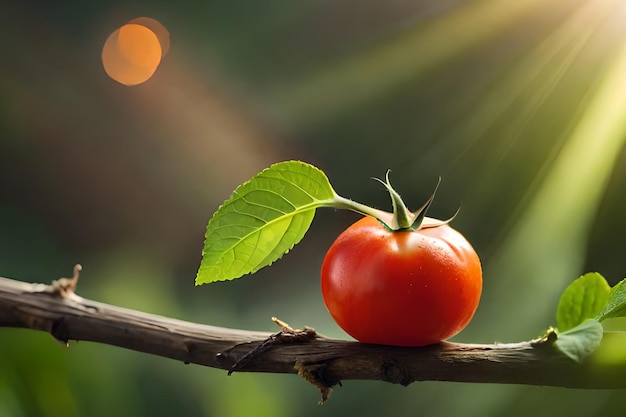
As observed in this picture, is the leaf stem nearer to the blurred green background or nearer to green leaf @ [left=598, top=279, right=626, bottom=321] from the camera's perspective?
green leaf @ [left=598, top=279, right=626, bottom=321]

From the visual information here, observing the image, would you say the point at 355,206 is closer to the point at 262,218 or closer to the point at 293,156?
the point at 262,218

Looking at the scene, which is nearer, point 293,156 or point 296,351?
point 296,351

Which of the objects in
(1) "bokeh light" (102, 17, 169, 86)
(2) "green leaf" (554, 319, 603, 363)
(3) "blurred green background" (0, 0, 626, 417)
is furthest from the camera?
(1) "bokeh light" (102, 17, 169, 86)

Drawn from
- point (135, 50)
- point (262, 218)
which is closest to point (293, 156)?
point (135, 50)

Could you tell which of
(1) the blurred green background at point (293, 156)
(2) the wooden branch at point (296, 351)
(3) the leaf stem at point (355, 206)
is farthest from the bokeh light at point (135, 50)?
(3) the leaf stem at point (355, 206)

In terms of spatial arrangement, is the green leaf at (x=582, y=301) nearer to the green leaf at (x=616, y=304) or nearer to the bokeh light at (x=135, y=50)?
the green leaf at (x=616, y=304)

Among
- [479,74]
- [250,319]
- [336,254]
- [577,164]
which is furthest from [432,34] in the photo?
[336,254]

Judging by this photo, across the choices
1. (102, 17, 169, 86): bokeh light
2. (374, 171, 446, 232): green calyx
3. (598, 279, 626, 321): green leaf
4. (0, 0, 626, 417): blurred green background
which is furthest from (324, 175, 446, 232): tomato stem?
(102, 17, 169, 86): bokeh light
